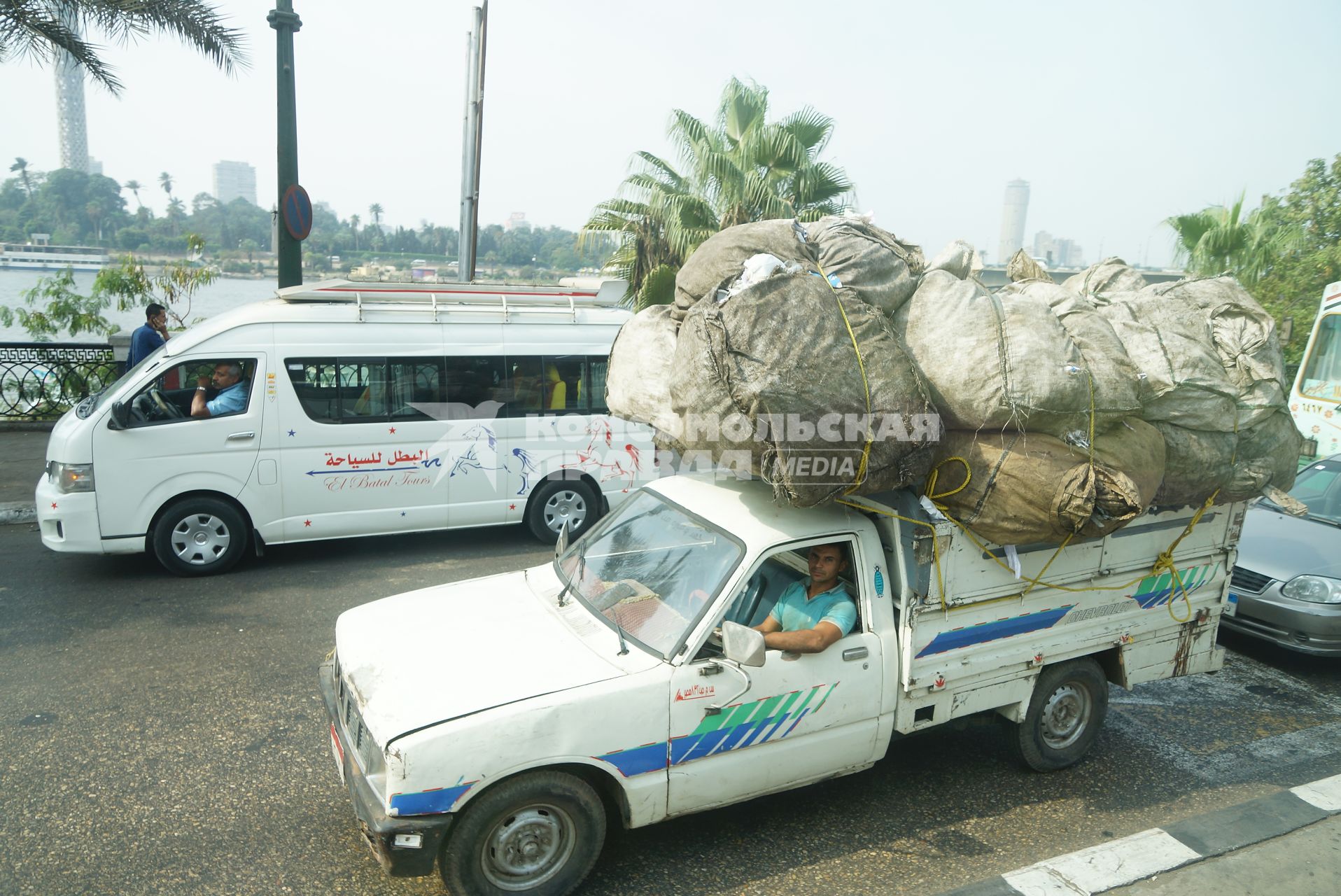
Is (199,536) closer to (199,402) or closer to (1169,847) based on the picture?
(199,402)

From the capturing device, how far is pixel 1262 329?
4234 mm

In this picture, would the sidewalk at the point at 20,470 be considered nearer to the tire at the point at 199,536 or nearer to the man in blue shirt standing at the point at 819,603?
the tire at the point at 199,536

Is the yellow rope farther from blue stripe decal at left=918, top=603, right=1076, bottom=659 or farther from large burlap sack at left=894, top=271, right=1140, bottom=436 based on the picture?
blue stripe decal at left=918, top=603, right=1076, bottom=659

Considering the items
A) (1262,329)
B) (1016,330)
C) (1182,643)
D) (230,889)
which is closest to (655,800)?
(230,889)

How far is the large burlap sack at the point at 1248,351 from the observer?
13.8 feet

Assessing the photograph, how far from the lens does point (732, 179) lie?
1310cm

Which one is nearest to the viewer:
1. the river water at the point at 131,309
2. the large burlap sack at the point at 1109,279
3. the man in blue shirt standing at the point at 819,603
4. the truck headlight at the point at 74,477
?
the man in blue shirt standing at the point at 819,603

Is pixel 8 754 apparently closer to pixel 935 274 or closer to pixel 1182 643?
pixel 935 274

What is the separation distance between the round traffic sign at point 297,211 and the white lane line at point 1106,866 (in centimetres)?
917

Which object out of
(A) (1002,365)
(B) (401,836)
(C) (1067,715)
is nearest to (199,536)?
(B) (401,836)

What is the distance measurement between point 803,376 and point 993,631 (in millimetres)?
1709

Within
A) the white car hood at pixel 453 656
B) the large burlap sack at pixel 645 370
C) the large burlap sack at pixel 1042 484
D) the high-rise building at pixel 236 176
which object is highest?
the high-rise building at pixel 236 176

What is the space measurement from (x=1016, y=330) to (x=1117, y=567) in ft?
5.16

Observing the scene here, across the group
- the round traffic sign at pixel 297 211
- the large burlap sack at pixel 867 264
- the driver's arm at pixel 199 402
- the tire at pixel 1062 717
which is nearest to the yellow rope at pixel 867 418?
the large burlap sack at pixel 867 264
